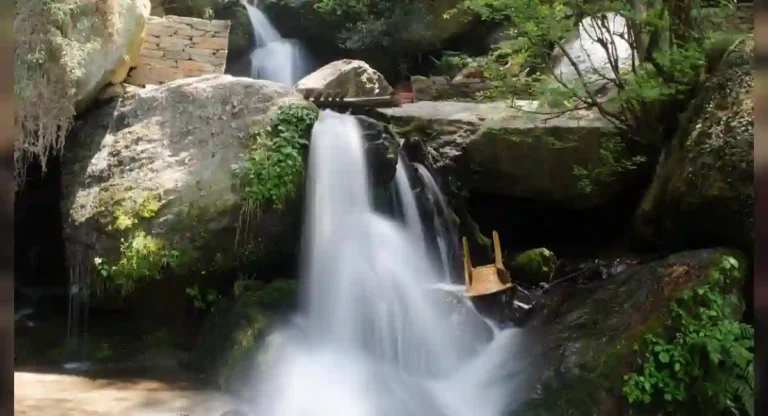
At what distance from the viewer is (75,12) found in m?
6.00

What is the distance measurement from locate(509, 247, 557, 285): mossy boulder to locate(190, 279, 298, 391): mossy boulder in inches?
90.9

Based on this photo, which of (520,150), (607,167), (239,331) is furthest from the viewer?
(520,150)

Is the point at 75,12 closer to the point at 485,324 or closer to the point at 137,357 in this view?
the point at 137,357

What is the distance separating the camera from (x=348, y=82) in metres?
8.35

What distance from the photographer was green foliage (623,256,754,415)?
13.4 ft

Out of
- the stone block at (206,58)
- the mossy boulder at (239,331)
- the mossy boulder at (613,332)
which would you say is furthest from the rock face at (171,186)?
the mossy boulder at (613,332)

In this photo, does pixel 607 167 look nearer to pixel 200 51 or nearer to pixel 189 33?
pixel 200 51

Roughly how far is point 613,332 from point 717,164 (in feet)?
5.32

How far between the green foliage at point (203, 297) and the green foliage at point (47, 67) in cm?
170

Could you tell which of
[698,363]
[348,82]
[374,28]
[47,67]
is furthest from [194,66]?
[698,363]

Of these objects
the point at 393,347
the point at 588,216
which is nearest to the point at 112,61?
the point at 393,347

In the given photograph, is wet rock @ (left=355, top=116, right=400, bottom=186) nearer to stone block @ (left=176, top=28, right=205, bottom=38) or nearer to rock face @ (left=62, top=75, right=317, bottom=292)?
rock face @ (left=62, top=75, right=317, bottom=292)

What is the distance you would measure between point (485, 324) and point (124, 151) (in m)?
3.52

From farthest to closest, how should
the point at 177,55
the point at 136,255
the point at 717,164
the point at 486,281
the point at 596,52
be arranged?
the point at 596,52, the point at 177,55, the point at 136,255, the point at 486,281, the point at 717,164
